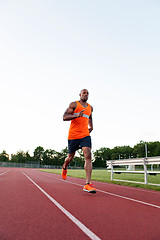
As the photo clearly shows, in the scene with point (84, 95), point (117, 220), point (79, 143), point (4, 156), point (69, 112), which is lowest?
point (4, 156)

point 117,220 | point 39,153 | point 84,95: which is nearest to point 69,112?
point 84,95

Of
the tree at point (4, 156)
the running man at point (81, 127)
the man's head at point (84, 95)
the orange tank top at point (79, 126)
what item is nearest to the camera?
the running man at point (81, 127)

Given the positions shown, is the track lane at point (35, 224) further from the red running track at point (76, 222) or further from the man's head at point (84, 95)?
the man's head at point (84, 95)

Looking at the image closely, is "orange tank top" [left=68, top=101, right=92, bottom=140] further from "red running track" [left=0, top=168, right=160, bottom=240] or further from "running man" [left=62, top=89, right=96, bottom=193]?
"red running track" [left=0, top=168, right=160, bottom=240]

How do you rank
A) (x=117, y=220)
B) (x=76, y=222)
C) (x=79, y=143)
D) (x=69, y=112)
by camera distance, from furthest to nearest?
(x=79, y=143) < (x=69, y=112) < (x=117, y=220) < (x=76, y=222)

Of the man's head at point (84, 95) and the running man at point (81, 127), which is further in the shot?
the man's head at point (84, 95)

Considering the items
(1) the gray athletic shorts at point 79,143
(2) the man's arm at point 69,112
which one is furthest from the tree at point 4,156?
(2) the man's arm at point 69,112

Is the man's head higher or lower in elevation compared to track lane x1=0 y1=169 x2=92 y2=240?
higher

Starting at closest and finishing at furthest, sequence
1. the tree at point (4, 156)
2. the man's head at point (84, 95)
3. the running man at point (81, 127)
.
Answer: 1. the running man at point (81, 127)
2. the man's head at point (84, 95)
3. the tree at point (4, 156)

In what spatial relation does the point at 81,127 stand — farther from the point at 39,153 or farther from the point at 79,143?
the point at 39,153

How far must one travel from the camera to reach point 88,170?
536 cm

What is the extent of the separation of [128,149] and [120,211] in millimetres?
131372

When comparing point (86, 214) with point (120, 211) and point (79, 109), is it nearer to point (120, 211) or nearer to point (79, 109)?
point (120, 211)

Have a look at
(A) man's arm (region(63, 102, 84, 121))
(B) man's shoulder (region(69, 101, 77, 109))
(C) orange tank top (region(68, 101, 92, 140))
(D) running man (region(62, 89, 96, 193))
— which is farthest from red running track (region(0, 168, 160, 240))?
(B) man's shoulder (region(69, 101, 77, 109))
